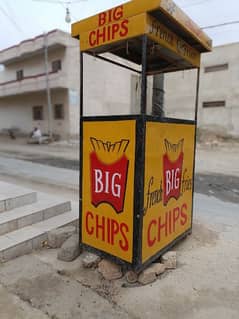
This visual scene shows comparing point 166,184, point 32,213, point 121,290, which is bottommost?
point 121,290

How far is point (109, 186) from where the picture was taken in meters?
2.50

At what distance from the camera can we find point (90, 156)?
8.57 feet

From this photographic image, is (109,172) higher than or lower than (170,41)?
lower

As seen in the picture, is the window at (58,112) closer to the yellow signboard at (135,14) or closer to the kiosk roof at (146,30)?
the kiosk roof at (146,30)

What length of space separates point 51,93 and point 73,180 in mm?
13365

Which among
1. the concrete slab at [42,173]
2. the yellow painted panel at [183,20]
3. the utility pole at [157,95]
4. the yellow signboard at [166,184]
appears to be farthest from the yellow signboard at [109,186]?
the concrete slab at [42,173]

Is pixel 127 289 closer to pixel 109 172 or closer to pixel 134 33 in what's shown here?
pixel 109 172

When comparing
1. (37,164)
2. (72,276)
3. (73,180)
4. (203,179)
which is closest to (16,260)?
(72,276)

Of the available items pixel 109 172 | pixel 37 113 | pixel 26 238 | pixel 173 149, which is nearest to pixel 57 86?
pixel 37 113

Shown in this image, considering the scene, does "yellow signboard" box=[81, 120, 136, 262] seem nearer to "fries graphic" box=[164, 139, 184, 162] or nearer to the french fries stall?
the french fries stall

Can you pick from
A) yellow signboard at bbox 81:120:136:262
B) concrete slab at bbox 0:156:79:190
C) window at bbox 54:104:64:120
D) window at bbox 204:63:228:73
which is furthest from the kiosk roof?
window at bbox 204:63:228:73

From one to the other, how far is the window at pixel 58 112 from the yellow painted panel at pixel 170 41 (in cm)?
1563

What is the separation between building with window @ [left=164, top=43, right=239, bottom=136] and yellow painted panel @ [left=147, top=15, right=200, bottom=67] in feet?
49.4

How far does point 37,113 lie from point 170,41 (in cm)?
1845
